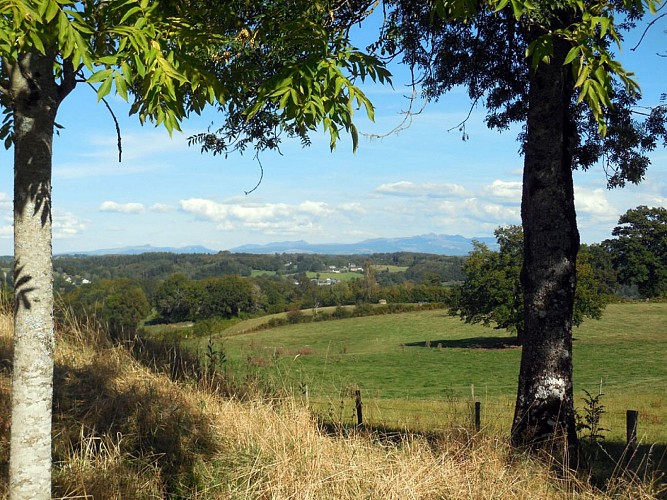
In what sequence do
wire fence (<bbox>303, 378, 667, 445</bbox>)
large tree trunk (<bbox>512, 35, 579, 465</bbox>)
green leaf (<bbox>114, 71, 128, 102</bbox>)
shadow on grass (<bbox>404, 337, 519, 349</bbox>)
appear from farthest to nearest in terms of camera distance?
1. shadow on grass (<bbox>404, 337, 519, 349</bbox>)
2. wire fence (<bbox>303, 378, 667, 445</bbox>)
3. large tree trunk (<bbox>512, 35, 579, 465</bbox>)
4. green leaf (<bbox>114, 71, 128, 102</bbox>)

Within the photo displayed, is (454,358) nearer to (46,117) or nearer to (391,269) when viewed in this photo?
(46,117)

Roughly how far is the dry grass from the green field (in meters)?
1.99

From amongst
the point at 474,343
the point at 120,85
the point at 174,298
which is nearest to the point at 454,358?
the point at 474,343

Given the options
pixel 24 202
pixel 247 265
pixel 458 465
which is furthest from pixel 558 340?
pixel 247 265

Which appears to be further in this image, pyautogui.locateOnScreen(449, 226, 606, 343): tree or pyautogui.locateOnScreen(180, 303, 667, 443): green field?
pyautogui.locateOnScreen(449, 226, 606, 343): tree

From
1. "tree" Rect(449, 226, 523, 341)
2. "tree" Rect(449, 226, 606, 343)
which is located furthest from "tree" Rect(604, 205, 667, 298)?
"tree" Rect(449, 226, 523, 341)

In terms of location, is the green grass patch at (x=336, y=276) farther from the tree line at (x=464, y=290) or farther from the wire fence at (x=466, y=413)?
the wire fence at (x=466, y=413)

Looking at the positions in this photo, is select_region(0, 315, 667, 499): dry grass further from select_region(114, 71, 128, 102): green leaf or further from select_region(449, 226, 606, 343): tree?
select_region(449, 226, 606, 343): tree

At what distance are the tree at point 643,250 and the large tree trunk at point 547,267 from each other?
7152 centimetres

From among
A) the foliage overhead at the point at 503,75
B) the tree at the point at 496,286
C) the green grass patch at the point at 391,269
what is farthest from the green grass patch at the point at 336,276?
the foliage overhead at the point at 503,75

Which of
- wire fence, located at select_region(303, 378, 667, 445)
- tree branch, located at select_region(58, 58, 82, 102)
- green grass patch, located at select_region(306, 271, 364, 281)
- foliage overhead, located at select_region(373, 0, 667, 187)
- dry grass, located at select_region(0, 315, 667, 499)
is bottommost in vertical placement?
green grass patch, located at select_region(306, 271, 364, 281)

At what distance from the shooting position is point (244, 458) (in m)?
5.34

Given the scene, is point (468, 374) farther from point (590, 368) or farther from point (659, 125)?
point (659, 125)

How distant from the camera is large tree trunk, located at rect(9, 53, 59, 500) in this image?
3.77 metres
